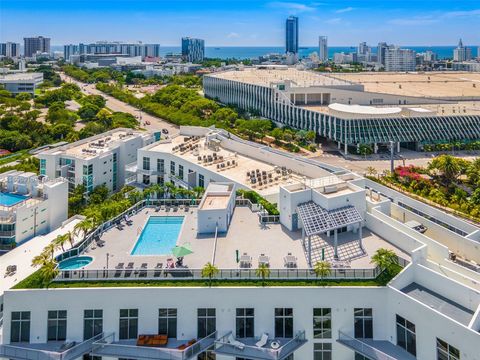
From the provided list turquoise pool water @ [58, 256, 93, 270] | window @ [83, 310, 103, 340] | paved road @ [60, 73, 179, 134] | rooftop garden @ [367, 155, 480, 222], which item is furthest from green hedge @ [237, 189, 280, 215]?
paved road @ [60, 73, 179, 134]

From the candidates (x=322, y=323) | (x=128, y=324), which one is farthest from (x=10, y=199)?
(x=322, y=323)

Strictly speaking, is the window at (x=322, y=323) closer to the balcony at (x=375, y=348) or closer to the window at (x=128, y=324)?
the balcony at (x=375, y=348)

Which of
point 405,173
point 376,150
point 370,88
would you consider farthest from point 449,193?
point 370,88

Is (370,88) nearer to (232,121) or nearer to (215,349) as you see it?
(232,121)

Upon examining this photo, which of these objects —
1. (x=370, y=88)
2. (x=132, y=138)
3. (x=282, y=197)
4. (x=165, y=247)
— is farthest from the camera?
(x=370, y=88)

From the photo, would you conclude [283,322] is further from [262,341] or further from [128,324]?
[128,324]

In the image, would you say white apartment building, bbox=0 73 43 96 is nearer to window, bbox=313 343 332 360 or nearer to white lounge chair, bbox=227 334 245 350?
white lounge chair, bbox=227 334 245 350
